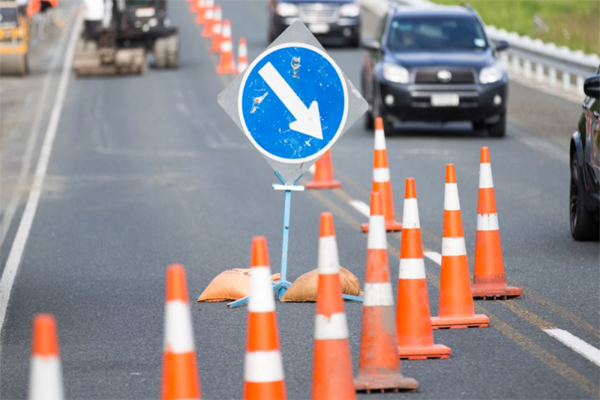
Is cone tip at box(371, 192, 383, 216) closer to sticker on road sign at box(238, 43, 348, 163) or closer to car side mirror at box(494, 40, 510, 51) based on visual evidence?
sticker on road sign at box(238, 43, 348, 163)

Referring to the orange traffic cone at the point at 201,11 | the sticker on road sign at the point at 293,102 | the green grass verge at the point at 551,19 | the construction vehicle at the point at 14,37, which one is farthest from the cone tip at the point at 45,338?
the orange traffic cone at the point at 201,11

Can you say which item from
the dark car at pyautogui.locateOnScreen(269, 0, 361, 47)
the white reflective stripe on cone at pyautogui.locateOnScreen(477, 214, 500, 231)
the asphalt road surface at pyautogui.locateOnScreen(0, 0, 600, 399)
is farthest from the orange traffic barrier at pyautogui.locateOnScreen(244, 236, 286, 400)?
the dark car at pyautogui.locateOnScreen(269, 0, 361, 47)

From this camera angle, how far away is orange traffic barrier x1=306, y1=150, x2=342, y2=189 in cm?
1688

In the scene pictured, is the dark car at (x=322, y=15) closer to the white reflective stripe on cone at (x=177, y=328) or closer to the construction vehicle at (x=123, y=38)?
the construction vehicle at (x=123, y=38)

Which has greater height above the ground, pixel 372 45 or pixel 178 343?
pixel 178 343

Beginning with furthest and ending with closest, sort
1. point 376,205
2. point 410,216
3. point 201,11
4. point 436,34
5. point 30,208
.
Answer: point 201,11
point 436,34
point 30,208
point 410,216
point 376,205

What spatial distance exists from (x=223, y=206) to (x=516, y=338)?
733 centimetres

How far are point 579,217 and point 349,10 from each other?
1020 inches

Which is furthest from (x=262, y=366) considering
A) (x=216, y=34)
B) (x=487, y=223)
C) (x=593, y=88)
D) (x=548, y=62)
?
(x=216, y=34)

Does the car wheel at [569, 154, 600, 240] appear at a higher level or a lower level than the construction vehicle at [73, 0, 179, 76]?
higher

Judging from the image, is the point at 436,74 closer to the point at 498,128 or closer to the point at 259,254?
the point at 498,128

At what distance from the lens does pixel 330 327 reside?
21.9ft

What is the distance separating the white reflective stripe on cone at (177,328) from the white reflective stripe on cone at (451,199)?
386 cm

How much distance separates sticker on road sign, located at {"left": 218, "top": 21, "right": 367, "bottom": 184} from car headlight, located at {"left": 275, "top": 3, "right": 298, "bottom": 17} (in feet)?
92.9
